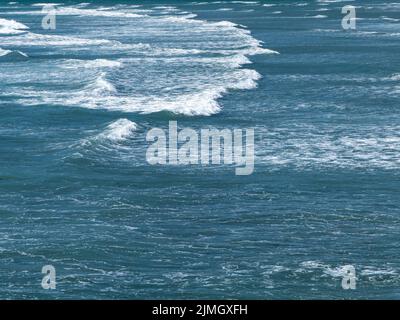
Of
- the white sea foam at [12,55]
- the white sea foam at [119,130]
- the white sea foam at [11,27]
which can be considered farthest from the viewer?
the white sea foam at [11,27]

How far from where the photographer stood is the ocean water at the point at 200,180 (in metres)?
18.9

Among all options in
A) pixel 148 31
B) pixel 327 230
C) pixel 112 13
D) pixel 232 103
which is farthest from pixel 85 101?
pixel 112 13

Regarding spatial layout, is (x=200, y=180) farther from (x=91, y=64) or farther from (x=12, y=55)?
(x=12, y=55)

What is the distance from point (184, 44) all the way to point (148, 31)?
1194 cm

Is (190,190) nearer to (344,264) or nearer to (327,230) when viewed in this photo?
(327,230)

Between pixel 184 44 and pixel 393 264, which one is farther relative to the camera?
pixel 184 44

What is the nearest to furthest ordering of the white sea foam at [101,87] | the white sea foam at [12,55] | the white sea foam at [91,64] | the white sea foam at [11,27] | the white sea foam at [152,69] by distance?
the white sea foam at [152,69], the white sea foam at [101,87], the white sea foam at [91,64], the white sea foam at [12,55], the white sea foam at [11,27]

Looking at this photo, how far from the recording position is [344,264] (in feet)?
63.6

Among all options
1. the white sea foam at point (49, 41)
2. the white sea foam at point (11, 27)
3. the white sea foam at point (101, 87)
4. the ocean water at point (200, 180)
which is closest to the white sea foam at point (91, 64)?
the ocean water at point (200, 180)

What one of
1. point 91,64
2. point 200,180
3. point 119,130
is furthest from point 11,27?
point 200,180

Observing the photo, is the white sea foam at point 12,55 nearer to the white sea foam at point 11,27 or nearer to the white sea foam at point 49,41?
the white sea foam at point 49,41

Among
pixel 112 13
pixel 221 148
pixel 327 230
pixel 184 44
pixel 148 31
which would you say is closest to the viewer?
pixel 327 230

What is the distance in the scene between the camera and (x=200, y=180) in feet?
85.8

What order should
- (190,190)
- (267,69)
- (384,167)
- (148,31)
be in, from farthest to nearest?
1. (148,31)
2. (267,69)
3. (384,167)
4. (190,190)
